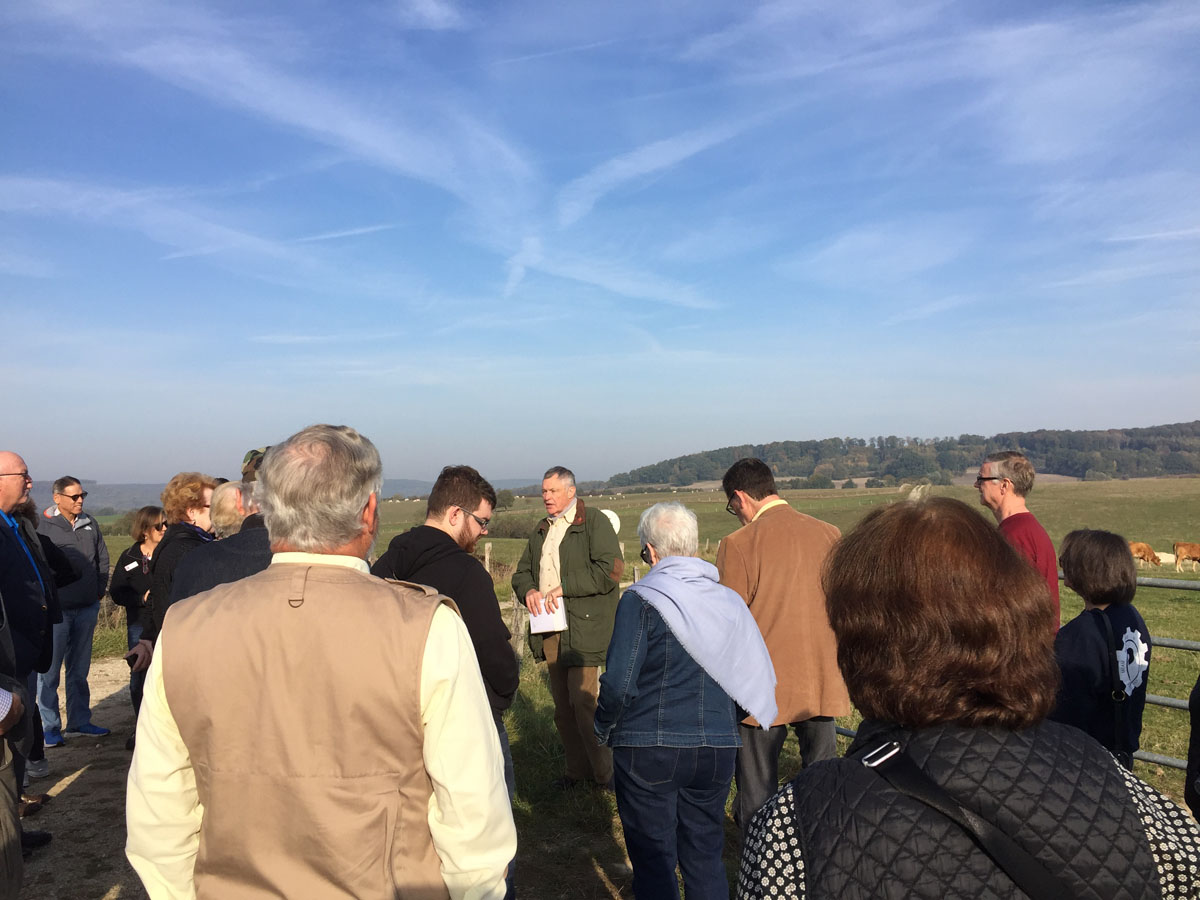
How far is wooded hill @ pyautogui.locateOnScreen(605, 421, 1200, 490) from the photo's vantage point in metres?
92.4

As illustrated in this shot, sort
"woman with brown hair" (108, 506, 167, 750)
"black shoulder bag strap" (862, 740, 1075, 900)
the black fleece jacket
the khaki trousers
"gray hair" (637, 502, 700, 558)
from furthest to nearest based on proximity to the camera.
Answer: "woman with brown hair" (108, 506, 167, 750) → the khaki trousers → "gray hair" (637, 502, 700, 558) → the black fleece jacket → "black shoulder bag strap" (862, 740, 1075, 900)

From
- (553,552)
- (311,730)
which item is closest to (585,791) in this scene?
(553,552)

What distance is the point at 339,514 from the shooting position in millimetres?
2014

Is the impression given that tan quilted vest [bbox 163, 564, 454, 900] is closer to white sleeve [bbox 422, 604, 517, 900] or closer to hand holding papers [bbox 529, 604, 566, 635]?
white sleeve [bbox 422, 604, 517, 900]

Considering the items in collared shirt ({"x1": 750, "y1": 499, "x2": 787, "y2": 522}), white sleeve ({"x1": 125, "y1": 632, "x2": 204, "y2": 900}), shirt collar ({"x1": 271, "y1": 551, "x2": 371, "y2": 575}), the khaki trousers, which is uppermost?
shirt collar ({"x1": 271, "y1": 551, "x2": 371, "y2": 575})

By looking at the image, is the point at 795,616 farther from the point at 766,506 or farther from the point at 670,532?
the point at 670,532

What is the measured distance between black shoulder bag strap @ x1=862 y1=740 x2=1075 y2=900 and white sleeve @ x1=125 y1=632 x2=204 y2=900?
1718 millimetres

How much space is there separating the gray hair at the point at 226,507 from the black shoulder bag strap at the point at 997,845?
374 centimetres

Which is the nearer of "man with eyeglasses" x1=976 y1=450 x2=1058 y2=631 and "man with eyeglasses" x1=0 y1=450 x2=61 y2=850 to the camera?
"man with eyeglasses" x1=976 y1=450 x2=1058 y2=631

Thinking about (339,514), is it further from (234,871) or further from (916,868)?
(916,868)

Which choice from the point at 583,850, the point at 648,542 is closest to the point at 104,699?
the point at 583,850

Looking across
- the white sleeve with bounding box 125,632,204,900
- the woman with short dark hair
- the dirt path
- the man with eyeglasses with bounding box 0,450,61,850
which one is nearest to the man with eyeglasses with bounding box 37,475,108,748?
the dirt path

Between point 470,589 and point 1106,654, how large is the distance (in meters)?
2.68

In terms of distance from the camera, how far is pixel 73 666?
Result: 7.33m
